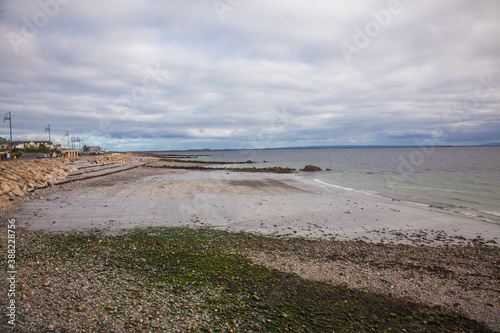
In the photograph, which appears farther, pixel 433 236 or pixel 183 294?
pixel 433 236

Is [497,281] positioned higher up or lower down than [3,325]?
lower down

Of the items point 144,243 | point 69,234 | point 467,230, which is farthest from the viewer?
point 467,230

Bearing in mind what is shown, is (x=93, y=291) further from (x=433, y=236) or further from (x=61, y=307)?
(x=433, y=236)

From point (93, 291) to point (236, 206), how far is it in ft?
34.8

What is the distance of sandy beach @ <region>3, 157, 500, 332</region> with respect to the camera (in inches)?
264

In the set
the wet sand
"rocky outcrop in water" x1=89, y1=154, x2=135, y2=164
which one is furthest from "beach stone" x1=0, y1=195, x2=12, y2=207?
"rocky outcrop in water" x1=89, y1=154, x2=135, y2=164

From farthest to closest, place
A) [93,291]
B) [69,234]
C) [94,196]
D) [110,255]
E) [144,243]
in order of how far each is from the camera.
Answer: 1. [94,196]
2. [69,234]
3. [144,243]
4. [110,255]
5. [93,291]

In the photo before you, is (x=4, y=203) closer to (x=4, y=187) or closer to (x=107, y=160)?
(x=4, y=187)

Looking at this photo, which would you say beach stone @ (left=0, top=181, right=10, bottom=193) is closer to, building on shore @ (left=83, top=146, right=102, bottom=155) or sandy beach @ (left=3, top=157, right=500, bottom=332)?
sandy beach @ (left=3, top=157, right=500, bottom=332)

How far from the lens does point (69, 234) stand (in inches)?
382

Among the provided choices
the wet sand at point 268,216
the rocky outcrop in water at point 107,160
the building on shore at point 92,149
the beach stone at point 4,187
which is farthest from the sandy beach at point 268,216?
the building on shore at point 92,149

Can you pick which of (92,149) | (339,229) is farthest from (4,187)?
(92,149)

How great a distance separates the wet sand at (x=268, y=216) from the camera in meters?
11.1

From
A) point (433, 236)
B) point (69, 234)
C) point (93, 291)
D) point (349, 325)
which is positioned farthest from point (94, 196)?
point (433, 236)
